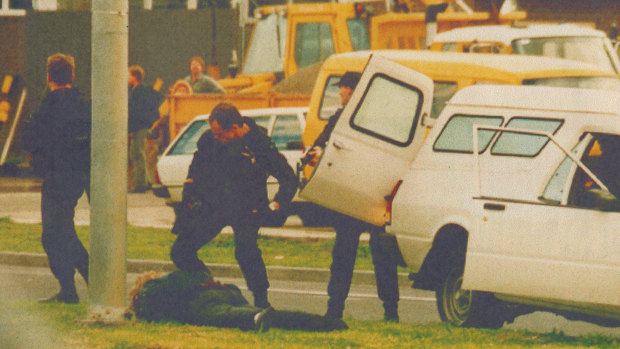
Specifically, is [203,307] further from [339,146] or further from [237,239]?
[339,146]

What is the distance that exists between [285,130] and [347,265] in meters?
7.07

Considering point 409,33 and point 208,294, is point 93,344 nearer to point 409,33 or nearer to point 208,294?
point 208,294

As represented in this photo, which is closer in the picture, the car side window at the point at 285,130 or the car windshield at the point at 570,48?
the car side window at the point at 285,130

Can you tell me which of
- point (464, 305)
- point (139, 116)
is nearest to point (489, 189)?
point (464, 305)

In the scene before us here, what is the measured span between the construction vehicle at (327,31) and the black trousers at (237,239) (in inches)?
510

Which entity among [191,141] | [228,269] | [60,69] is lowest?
[228,269]

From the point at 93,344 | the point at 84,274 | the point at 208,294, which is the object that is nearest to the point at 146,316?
the point at 208,294

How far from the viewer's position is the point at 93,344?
855cm

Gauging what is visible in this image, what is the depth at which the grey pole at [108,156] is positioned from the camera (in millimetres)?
9367

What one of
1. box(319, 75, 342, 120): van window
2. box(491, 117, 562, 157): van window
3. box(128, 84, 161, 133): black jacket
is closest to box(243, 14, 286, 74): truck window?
box(128, 84, 161, 133): black jacket

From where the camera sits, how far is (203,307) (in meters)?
9.49

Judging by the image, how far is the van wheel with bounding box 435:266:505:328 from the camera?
10.2 metres

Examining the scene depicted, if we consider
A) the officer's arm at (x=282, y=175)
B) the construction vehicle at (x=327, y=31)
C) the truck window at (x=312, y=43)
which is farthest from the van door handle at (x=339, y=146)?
the truck window at (x=312, y=43)

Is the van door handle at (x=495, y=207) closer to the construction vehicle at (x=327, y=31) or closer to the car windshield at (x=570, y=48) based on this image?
the car windshield at (x=570, y=48)
